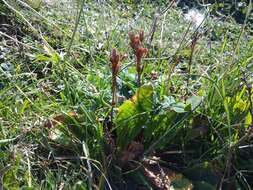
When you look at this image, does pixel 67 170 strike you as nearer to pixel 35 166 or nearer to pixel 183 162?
pixel 35 166

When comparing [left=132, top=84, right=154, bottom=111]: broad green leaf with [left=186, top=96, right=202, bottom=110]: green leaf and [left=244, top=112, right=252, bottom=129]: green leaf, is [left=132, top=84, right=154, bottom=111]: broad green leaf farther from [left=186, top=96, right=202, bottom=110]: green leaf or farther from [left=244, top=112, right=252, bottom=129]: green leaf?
[left=244, top=112, right=252, bottom=129]: green leaf

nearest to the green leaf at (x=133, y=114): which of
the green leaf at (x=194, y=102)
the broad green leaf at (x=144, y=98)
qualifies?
the broad green leaf at (x=144, y=98)

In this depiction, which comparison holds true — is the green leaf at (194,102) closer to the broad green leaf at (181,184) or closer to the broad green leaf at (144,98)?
the broad green leaf at (144,98)

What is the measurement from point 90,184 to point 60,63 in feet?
2.06

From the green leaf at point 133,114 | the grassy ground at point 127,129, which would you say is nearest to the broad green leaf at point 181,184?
the grassy ground at point 127,129

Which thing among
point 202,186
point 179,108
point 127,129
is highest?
point 179,108

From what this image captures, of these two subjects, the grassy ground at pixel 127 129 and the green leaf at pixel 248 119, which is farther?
the green leaf at pixel 248 119

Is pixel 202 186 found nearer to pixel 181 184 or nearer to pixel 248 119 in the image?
pixel 181 184

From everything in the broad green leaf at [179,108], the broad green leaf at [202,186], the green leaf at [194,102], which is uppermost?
the green leaf at [194,102]

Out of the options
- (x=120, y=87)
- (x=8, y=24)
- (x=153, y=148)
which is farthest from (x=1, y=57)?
(x=153, y=148)

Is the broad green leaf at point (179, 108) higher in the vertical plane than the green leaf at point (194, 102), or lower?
lower

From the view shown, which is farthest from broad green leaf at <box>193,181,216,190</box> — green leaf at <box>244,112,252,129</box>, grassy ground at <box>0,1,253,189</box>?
green leaf at <box>244,112,252,129</box>

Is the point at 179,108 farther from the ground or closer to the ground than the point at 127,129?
farther from the ground

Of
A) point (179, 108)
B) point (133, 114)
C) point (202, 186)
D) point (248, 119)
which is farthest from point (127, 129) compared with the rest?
point (248, 119)
